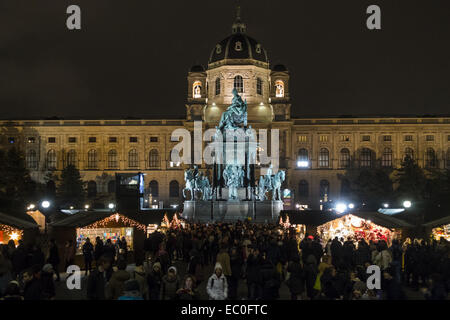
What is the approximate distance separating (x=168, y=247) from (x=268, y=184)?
27652 mm

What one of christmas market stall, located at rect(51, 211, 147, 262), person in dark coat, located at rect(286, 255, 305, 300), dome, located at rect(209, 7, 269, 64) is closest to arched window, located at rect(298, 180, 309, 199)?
dome, located at rect(209, 7, 269, 64)

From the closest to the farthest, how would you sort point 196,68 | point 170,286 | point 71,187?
point 170,286 → point 71,187 → point 196,68

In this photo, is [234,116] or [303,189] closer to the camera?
[234,116]

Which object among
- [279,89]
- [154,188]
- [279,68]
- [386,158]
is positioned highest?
[279,68]

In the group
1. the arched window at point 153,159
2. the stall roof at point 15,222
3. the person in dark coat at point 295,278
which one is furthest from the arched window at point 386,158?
the person in dark coat at point 295,278

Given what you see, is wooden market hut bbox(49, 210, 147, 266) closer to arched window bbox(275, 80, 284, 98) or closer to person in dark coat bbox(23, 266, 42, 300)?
person in dark coat bbox(23, 266, 42, 300)

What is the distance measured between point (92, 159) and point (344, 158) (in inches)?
1605

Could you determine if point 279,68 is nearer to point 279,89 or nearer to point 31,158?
point 279,89

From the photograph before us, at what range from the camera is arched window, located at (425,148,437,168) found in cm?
9775

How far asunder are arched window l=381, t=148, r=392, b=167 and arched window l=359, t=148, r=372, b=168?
2048mm

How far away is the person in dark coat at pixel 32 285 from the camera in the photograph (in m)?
12.5

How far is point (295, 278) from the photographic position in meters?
15.2

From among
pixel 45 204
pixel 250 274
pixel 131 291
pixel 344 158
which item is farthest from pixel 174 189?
pixel 131 291

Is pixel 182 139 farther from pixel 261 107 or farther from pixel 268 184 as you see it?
pixel 268 184
